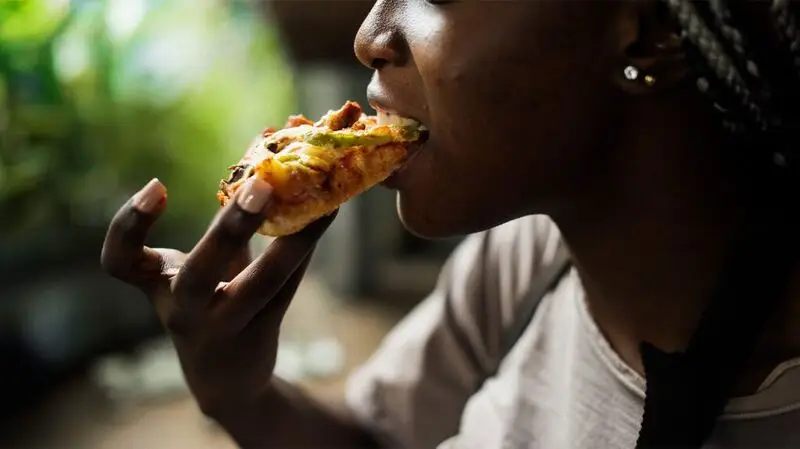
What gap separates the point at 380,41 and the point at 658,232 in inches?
9.9

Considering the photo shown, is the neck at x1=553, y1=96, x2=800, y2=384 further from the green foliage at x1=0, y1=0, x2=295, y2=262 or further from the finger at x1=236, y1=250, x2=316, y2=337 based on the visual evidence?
the green foliage at x1=0, y1=0, x2=295, y2=262

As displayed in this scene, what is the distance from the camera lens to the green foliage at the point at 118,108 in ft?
3.55

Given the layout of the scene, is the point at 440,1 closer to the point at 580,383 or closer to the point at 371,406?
the point at 580,383

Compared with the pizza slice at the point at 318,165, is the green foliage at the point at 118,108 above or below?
below

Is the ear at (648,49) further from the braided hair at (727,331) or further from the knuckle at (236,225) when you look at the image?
the knuckle at (236,225)

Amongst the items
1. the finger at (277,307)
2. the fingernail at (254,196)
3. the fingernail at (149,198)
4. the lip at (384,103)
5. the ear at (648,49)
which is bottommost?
the finger at (277,307)

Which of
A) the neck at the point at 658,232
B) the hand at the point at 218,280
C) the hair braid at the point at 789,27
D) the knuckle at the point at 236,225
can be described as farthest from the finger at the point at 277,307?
the hair braid at the point at 789,27

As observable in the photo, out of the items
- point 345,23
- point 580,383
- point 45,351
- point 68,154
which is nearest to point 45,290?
point 45,351

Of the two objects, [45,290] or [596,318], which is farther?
[45,290]

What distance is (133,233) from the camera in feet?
1.76

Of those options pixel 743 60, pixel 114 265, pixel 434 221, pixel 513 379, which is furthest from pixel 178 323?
pixel 743 60

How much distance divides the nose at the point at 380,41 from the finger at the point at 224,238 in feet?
0.44

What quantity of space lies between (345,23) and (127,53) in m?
0.38

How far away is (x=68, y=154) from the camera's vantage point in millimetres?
1187
